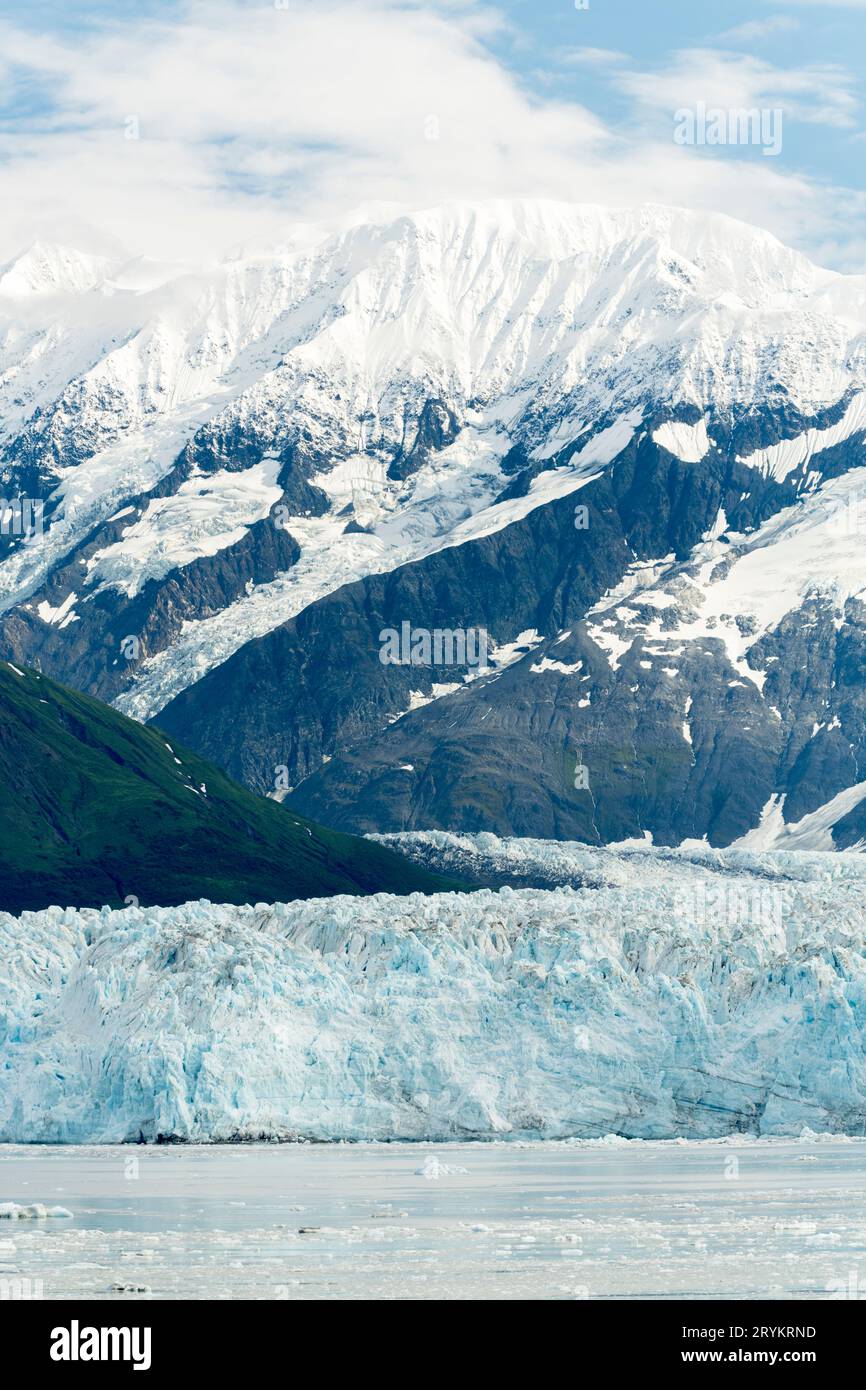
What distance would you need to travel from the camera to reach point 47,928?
153m

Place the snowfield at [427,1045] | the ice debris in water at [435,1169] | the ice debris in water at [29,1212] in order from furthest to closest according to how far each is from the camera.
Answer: the snowfield at [427,1045], the ice debris in water at [435,1169], the ice debris in water at [29,1212]

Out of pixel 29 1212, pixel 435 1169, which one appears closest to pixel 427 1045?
pixel 435 1169

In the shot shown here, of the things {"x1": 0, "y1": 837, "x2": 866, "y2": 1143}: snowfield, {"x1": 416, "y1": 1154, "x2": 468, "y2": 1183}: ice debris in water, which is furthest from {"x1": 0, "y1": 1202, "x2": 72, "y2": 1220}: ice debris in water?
{"x1": 0, "y1": 837, "x2": 866, "y2": 1143}: snowfield

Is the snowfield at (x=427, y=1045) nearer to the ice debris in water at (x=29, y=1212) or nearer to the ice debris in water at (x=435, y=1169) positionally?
the ice debris in water at (x=435, y=1169)

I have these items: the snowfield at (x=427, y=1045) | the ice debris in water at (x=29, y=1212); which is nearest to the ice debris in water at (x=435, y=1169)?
the snowfield at (x=427, y=1045)

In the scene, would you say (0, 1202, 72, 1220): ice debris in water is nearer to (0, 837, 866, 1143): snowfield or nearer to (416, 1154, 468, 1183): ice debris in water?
(416, 1154, 468, 1183): ice debris in water

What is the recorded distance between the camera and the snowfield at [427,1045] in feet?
392

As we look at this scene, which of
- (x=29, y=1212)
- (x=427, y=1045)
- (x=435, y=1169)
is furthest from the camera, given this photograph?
(x=427, y=1045)

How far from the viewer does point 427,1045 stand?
400 ft

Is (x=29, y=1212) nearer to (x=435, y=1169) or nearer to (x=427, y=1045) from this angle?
(x=435, y=1169)

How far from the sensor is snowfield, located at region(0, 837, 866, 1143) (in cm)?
11950
